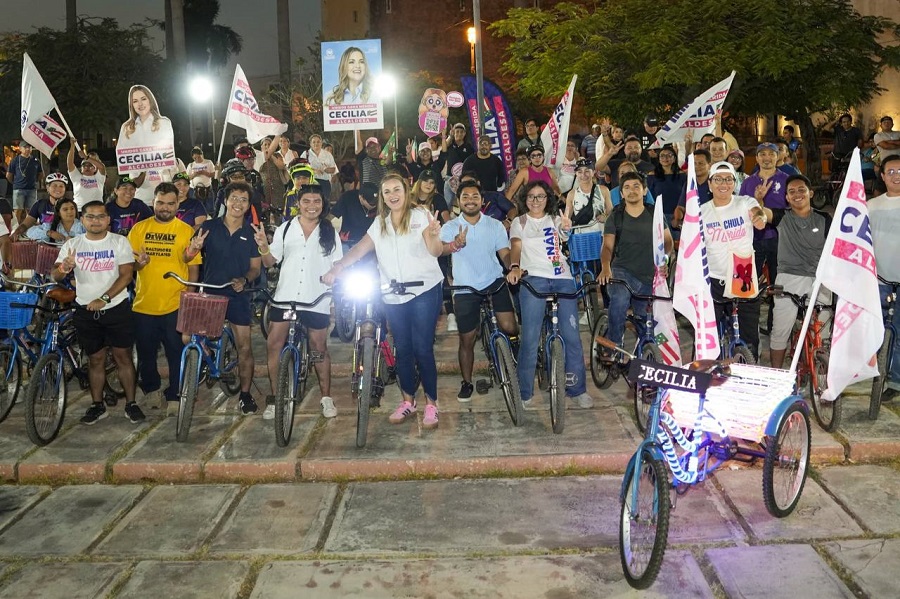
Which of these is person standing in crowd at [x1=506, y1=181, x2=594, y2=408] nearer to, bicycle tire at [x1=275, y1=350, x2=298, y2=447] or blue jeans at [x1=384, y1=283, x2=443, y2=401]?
blue jeans at [x1=384, y1=283, x2=443, y2=401]

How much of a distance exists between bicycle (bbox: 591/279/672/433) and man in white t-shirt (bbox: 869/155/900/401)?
6.45ft

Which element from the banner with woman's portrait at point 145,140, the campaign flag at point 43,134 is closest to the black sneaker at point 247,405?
the banner with woman's portrait at point 145,140

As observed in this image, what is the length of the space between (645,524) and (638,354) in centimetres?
289

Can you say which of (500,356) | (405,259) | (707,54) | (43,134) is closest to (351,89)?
(43,134)

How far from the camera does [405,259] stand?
24.1 feet

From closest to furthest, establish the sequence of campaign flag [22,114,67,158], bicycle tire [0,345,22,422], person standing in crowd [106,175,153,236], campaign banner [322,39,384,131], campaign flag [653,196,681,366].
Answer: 1. campaign flag [653,196,681,366]
2. bicycle tire [0,345,22,422]
3. person standing in crowd [106,175,153,236]
4. campaign flag [22,114,67,158]
5. campaign banner [322,39,384,131]

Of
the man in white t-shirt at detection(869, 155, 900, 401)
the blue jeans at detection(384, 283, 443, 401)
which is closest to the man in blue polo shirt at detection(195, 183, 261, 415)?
the blue jeans at detection(384, 283, 443, 401)

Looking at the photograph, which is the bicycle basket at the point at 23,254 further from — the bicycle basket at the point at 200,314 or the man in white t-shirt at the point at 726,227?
the man in white t-shirt at the point at 726,227

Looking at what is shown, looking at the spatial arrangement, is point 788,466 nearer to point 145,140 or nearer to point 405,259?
point 405,259

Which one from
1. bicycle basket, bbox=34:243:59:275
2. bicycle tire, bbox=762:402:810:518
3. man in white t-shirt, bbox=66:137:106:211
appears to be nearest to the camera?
bicycle tire, bbox=762:402:810:518

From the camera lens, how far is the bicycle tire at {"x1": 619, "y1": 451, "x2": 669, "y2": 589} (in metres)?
4.50

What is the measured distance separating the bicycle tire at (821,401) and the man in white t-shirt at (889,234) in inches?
40.2

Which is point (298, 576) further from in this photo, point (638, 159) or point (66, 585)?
point (638, 159)

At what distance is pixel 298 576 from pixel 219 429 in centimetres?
284
